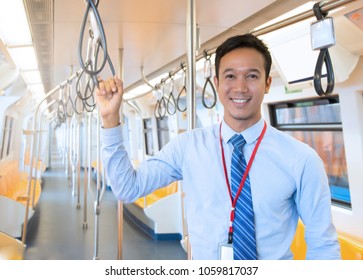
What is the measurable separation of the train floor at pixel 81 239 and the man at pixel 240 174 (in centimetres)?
211

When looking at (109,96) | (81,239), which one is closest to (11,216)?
(81,239)

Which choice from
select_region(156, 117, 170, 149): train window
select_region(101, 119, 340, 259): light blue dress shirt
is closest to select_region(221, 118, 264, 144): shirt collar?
select_region(101, 119, 340, 259): light blue dress shirt

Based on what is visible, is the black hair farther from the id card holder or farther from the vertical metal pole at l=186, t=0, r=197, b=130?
the id card holder

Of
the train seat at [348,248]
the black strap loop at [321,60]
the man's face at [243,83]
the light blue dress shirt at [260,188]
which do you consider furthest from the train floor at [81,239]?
the black strap loop at [321,60]

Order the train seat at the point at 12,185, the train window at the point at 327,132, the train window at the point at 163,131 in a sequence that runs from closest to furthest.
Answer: the train window at the point at 327,132
the train seat at the point at 12,185
the train window at the point at 163,131

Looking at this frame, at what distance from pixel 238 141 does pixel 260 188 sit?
20 cm

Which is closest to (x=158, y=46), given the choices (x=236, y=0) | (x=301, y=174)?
(x=236, y=0)

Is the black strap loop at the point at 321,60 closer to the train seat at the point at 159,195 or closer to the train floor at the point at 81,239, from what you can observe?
the train floor at the point at 81,239

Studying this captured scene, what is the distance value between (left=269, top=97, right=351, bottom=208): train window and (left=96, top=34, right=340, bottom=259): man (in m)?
1.97

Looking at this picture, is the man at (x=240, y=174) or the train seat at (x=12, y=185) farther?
the train seat at (x=12, y=185)

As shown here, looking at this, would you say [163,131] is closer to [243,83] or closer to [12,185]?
[12,185]

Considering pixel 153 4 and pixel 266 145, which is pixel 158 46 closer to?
pixel 153 4

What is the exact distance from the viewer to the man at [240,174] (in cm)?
102

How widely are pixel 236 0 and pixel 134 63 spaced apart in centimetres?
189
